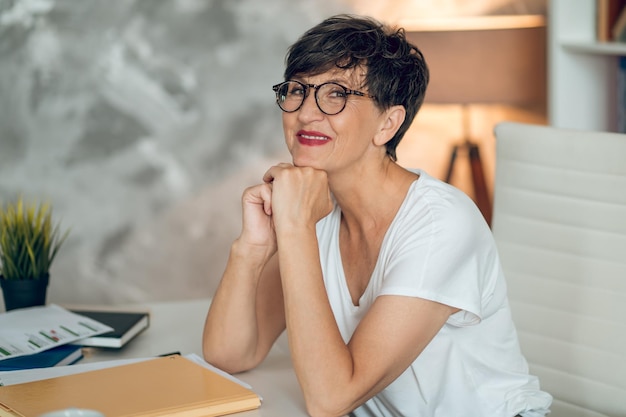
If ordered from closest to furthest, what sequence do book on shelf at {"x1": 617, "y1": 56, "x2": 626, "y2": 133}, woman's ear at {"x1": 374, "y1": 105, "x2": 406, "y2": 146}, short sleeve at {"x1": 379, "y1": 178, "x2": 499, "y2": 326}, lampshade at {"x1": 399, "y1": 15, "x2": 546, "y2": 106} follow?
short sleeve at {"x1": 379, "y1": 178, "x2": 499, "y2": 326}, woman's ear at {"x1": 374, "y1": 105, "x2": 406, "y2": 146}, book on shelf at {"x1": 617, "y1": 56, "x2": 626, "y2": 133}, lampshade at {"x1": 399, "y1": 15, "x2": 546, "y2": 106}

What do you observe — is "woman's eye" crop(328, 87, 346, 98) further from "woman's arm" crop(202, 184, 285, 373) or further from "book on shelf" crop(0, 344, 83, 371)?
"book on shelf" crop(0, 344, 83, 371)

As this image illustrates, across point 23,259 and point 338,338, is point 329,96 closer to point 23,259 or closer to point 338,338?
point 338,338

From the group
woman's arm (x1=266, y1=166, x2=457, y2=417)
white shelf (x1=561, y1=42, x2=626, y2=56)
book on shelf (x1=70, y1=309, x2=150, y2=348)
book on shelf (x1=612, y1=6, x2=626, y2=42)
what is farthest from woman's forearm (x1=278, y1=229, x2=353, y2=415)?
book on shelf (x1=612, y1=6, x2=626, y2=42)

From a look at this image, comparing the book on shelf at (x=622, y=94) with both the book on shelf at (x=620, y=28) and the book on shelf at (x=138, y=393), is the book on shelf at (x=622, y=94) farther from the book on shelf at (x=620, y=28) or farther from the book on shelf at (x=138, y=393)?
the book on shelf at (x=138, y=393)

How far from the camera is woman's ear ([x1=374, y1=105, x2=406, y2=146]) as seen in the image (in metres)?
1.79

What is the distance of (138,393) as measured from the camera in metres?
1.41

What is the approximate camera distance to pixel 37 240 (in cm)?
184

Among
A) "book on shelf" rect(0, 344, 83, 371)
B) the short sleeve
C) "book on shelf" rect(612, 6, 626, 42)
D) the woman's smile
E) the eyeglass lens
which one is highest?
"book on shelf" rect(612, 6, 626, 42)

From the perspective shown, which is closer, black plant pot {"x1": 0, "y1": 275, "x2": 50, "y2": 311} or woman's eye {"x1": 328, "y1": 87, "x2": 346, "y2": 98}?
woman's eye {"x1": 328, "y1": 87, "x2": 346, "y2": 98}

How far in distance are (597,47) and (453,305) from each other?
183 cm

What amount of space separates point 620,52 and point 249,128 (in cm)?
158

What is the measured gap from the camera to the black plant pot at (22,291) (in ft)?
6.04

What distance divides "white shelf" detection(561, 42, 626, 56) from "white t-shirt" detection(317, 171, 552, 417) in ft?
4.92

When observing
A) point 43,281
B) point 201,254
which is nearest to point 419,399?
point 43,281
